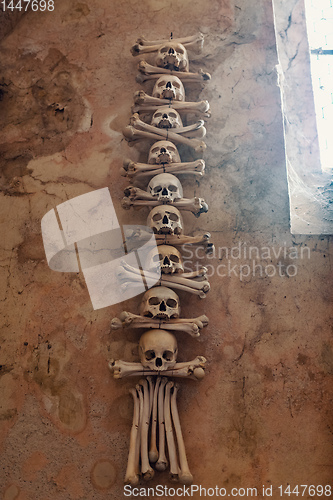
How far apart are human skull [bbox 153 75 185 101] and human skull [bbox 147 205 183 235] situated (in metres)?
0.79

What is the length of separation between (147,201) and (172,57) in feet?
3.43

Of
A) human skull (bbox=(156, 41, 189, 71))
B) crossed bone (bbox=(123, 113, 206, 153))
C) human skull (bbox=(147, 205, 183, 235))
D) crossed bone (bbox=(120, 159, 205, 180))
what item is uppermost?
human skull (bbox=(156, 41, 189, 71))

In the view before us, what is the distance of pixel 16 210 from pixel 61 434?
4.40 ft

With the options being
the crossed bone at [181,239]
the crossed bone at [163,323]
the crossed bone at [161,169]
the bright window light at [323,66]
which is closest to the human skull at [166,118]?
the crossed bone at [161,169]

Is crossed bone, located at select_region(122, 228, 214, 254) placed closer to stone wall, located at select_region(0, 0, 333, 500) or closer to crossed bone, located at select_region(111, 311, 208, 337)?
stone wall, located at select_region(0, 0, 333, 500)

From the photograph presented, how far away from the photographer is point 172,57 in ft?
10.0

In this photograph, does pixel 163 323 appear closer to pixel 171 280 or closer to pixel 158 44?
pixel 171 280

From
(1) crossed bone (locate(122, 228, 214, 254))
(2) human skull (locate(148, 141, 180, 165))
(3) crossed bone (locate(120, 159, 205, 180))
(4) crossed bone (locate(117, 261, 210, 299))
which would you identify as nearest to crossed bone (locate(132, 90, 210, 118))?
(2) human skull (locate(148, 141, 180, 165))

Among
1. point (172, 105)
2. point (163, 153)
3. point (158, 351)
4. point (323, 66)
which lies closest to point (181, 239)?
point (163, 153)

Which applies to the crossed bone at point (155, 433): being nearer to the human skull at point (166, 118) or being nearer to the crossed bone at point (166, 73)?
the human skull at point (166, 118)

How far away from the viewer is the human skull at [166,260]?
2.47 m

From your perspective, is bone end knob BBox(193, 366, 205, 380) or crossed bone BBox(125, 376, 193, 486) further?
bone end knob BBox(193, 366, 205, 380)

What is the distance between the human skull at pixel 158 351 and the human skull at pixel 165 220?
22.1 inches

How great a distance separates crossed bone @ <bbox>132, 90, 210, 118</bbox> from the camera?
9.62 ft
